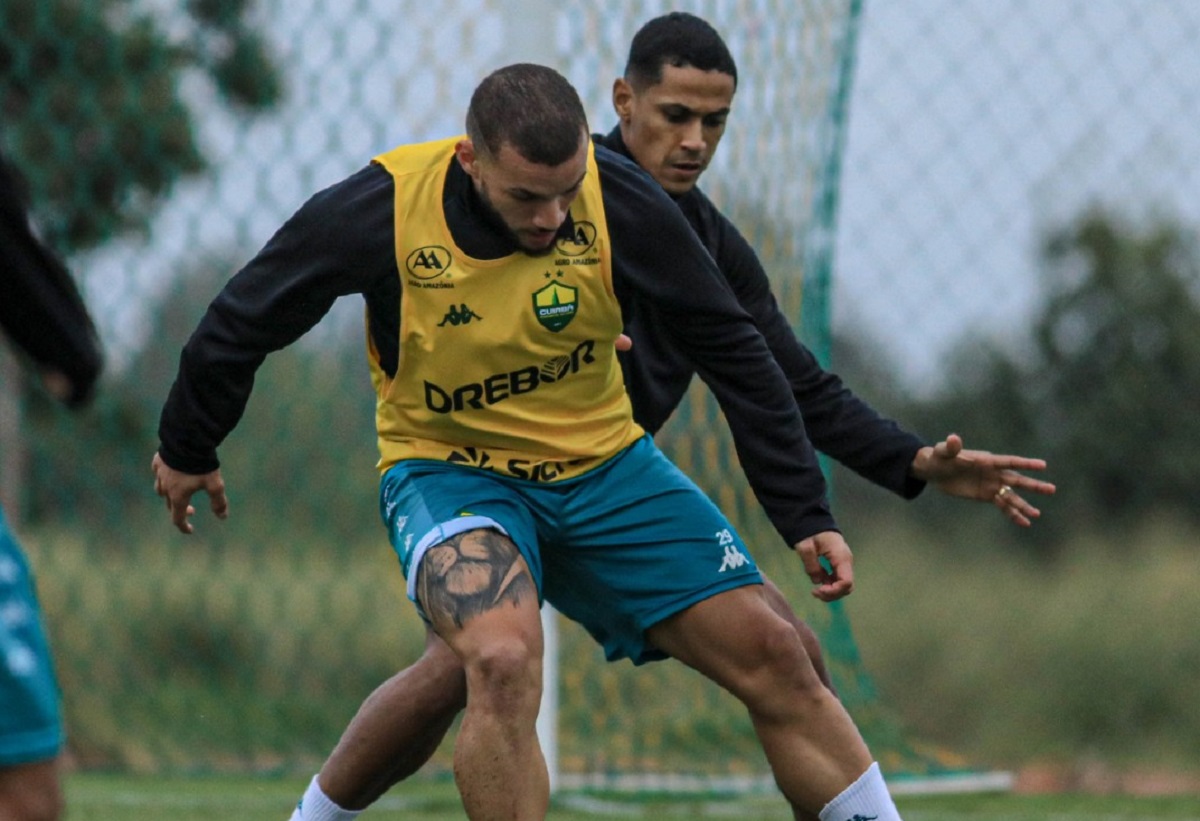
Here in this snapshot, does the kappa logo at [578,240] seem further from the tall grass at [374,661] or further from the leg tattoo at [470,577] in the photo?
the tall grass at [374,661]

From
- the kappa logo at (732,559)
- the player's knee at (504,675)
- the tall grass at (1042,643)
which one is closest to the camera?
the player's knee at (504,675)

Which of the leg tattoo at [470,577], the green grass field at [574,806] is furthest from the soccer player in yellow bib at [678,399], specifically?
the green grass field at [574,806]

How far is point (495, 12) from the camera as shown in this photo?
6.34 metres

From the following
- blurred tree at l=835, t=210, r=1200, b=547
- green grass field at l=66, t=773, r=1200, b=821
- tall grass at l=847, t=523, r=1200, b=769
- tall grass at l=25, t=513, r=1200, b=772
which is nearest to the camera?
green grass field at l=66, t=773, r=1200, b=821

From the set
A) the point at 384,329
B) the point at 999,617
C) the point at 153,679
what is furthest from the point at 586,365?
the point at 999,617

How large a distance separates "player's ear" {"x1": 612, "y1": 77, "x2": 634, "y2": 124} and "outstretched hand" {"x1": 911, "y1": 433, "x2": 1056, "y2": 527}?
3.59 feet

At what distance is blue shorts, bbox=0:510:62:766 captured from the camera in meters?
2.53

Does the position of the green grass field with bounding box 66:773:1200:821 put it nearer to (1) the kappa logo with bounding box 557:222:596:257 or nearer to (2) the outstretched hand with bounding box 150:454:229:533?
(2) the outstretched hand with bounding box 150:454:229:533

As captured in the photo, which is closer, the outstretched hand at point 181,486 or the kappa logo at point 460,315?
the kappa logo at point 460,315

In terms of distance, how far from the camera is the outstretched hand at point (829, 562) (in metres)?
3.67

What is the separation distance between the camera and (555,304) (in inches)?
141

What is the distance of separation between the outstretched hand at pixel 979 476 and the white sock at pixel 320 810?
1526 mm

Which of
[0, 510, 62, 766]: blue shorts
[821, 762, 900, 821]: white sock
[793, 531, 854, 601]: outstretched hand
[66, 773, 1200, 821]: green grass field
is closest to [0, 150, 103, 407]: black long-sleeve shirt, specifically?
[0, 510, 62, 766]: blue shorts

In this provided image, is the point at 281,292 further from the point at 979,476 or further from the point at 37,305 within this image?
the point at 979,476
